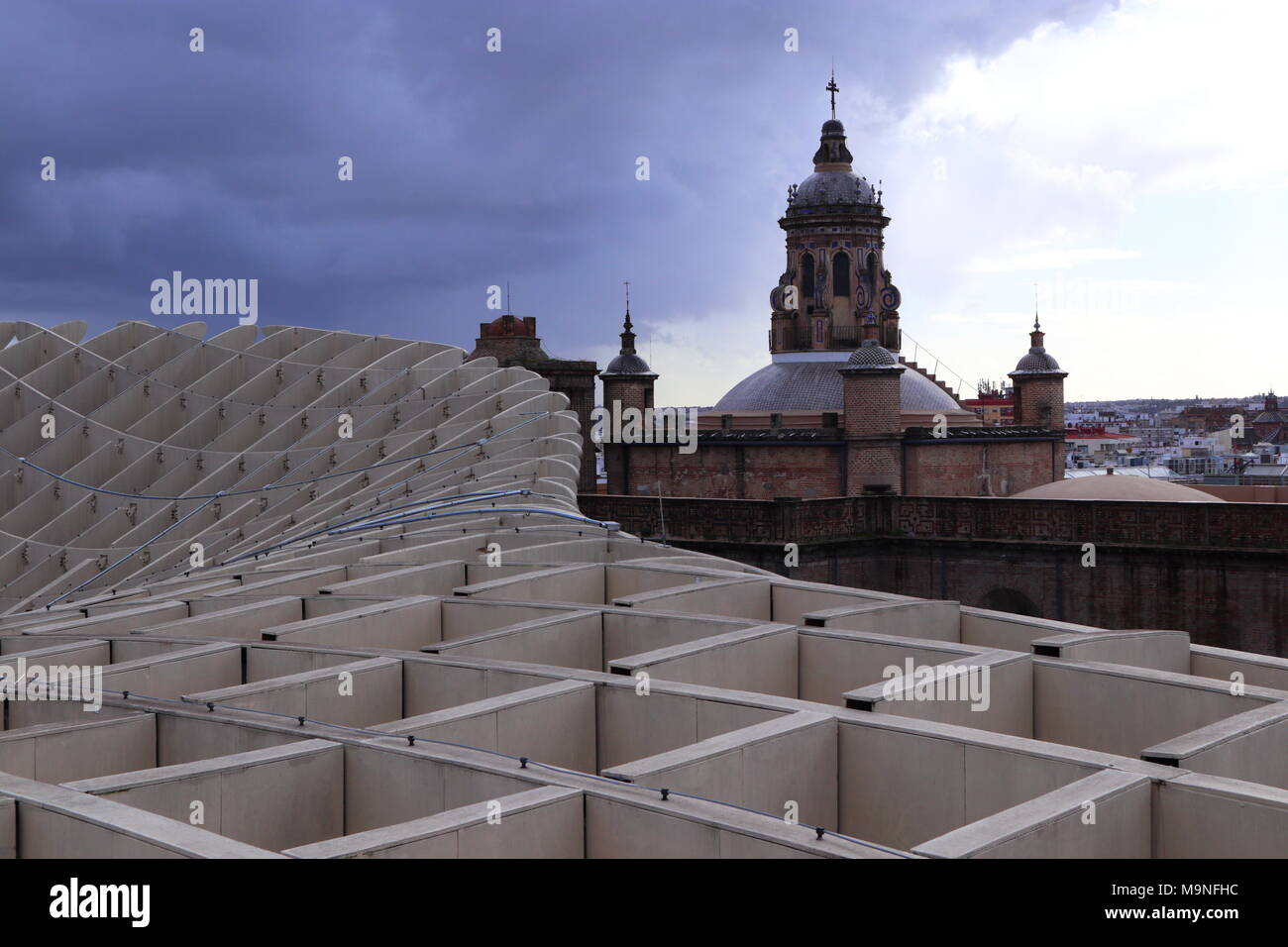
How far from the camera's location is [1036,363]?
62.5 meters

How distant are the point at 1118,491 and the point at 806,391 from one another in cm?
2631

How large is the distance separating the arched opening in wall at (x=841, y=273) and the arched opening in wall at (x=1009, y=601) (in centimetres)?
3304

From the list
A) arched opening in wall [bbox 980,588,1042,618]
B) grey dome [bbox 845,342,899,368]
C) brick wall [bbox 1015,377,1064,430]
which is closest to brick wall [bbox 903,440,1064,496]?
brick wall [bbox 1015,377,1064,430]

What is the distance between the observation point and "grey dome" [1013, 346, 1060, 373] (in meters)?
62.2

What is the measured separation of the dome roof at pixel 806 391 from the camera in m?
66.5

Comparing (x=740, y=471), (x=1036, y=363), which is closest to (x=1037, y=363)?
(x=1036, y=363)

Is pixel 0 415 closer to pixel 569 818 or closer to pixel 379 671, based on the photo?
pixel 379 671

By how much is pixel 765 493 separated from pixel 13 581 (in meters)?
30.2

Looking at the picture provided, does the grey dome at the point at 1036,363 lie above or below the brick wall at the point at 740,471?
above

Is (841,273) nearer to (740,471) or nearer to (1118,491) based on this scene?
(740,471)

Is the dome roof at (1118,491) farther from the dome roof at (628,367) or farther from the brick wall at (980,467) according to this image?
the dome roof at (628,367)

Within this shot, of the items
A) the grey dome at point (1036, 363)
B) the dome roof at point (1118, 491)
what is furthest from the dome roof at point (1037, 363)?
the dome roof at point (1118, 491)

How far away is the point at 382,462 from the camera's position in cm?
3362
